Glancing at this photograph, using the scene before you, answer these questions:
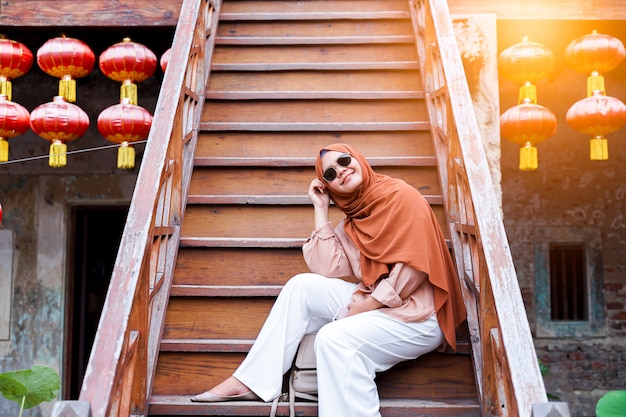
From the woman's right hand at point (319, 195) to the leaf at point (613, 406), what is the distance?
5.57ft

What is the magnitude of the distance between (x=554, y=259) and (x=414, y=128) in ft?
12.6

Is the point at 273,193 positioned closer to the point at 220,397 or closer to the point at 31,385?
the point at 220,397

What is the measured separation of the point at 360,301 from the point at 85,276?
4.96 metres

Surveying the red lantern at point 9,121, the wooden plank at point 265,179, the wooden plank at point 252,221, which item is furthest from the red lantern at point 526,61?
the red lantern at point 9,121

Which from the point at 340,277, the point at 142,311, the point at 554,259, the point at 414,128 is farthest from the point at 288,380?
the point at 554,259

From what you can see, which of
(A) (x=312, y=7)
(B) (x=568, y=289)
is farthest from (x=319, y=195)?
(B) (x=568, y=289)

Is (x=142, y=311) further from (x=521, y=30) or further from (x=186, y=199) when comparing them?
(x=521, y=30)

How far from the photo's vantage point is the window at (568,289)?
693 centimetres

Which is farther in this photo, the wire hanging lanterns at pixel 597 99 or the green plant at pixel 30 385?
the wire hanging lanterns at pixel 597 99

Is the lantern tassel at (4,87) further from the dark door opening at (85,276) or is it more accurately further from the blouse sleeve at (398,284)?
the blouse sleeve at (398,284)

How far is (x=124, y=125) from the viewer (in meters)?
4.75

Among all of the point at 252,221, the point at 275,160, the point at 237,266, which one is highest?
the point at 275,160

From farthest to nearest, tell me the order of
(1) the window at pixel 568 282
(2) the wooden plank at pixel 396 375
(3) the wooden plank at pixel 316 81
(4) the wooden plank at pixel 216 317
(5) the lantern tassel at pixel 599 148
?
(1) the window at pixel 568 282 < (5) the lantern tassel at pixel 599 148 < (3) the wooden plank at pixel 316 81 < (4) the wooden plank at pixel 216 317 < (2) the wooden plank at pixel 396 375

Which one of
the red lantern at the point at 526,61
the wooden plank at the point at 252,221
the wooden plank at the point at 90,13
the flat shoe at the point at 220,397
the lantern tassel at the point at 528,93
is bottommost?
the flat shoe at the point at 220,397
